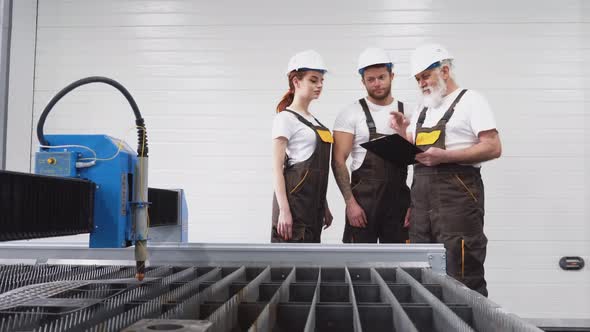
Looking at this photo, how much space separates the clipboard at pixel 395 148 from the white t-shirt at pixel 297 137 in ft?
1.78

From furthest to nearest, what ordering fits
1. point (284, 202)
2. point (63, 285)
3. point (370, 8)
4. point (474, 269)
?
point (370, 8) < point (284, 202) < point (474, 269) < point (63, 285)

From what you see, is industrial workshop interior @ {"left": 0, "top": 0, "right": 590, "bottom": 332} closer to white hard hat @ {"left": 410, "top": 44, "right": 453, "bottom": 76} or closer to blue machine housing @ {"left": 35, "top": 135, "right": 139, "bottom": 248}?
Answer: white hard hat @ {"left": 410, "top": 44, "right": 453, "bottom": 76}

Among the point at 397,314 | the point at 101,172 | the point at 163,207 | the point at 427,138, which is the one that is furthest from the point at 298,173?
the point at 397,314

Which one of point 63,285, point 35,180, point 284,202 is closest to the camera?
point 35,180

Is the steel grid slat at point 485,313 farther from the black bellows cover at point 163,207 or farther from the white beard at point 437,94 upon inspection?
the white beard at point 437,94

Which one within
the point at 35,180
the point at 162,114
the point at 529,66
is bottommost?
the point at 35,180

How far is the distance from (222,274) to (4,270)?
59 cm

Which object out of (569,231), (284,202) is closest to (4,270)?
(284,202)

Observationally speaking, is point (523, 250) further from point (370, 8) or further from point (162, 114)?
point (162, 114)

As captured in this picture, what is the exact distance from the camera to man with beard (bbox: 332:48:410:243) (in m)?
3.10

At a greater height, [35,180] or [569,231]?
[35,180]

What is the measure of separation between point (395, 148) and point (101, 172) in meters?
1.88

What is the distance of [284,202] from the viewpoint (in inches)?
117

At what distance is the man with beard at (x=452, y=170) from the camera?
258 centimetres
